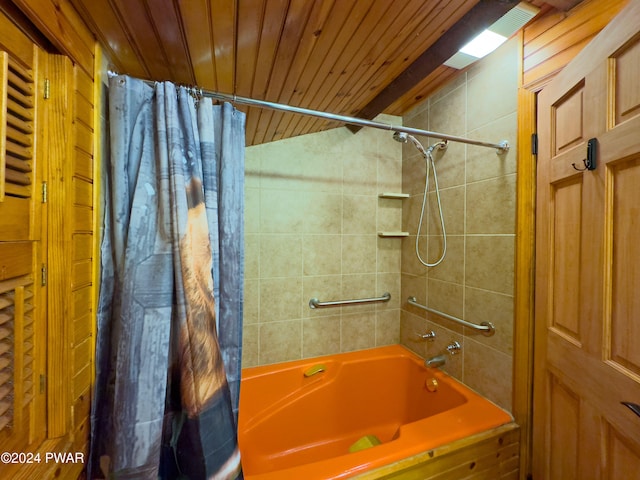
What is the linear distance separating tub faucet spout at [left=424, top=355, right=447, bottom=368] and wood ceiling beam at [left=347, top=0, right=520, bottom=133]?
5.24 feet

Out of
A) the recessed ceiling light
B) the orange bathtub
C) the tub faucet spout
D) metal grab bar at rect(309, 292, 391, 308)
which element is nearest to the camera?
the recessed ceiling light

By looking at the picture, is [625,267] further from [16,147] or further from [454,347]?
[16,147]

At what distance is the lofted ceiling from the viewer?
732mm

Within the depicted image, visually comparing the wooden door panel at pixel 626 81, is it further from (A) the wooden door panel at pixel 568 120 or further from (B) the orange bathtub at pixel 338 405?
(B) the orange bathtub at pixel 338 405

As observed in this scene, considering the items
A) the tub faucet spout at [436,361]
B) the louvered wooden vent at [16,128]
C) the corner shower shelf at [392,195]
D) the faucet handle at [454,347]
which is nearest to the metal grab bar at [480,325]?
the faucet handle at [454,347]

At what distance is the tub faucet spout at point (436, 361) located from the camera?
1627mm

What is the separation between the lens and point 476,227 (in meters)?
1.44

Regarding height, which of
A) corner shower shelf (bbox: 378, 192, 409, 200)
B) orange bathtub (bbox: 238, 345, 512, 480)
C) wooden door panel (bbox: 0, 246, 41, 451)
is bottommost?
orange bathtub (bbox: 238, 345, 512, 480)

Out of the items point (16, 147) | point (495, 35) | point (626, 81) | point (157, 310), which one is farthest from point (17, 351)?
point (495, 35)

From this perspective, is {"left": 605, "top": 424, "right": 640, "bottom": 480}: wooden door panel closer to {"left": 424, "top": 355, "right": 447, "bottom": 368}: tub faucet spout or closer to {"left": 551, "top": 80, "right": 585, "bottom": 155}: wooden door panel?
{"left": 424, "top": 355, "right": 447, "bottom": 368}: tub faucet spout

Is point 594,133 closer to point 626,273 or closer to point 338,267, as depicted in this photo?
point 626,273

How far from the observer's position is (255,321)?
67.4 inches

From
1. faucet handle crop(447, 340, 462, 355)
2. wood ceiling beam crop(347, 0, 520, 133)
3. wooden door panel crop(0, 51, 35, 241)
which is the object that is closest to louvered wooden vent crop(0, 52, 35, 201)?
wooden door panel crop(0, 51, 35, 241)

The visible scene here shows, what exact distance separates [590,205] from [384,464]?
1.19 meters
